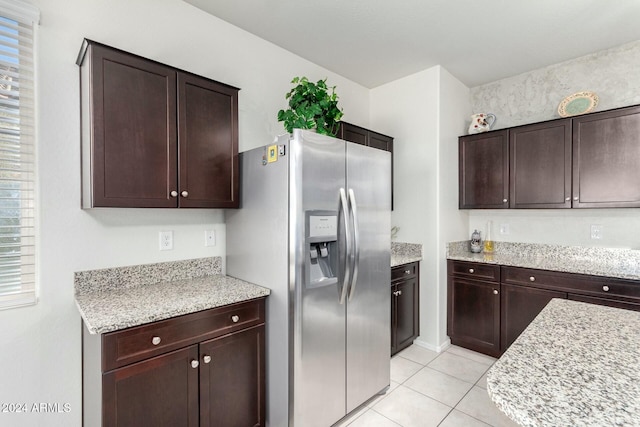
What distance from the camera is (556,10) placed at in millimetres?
2205

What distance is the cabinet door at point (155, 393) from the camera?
4.35ft

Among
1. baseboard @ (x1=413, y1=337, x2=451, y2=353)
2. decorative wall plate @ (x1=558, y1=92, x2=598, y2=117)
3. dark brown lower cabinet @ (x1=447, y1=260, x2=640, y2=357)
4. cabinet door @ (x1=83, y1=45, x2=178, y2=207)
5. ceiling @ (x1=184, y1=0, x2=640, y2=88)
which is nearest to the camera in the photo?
Answer: cabinet door @ (x1=83, y1=45, x2=178, y2=207)

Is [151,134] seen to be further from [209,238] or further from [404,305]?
[404,305]

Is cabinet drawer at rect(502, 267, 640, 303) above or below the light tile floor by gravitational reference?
above

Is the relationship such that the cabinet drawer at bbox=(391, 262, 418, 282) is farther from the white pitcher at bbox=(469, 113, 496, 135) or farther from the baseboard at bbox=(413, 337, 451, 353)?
the white pitcher at bbox=(469, 113, 496, 135)

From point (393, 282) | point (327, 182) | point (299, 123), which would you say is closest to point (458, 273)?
point (393, 282)

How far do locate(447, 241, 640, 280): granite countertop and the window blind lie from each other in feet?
10.7

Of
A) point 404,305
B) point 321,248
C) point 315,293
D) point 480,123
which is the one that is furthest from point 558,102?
point 315,293

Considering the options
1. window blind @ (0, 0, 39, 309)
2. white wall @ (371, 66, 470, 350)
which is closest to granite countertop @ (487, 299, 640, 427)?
white wall @ (371, 66, 470, 350)

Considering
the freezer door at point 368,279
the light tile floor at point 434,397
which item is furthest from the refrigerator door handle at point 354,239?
the light tile floor at point 434,397

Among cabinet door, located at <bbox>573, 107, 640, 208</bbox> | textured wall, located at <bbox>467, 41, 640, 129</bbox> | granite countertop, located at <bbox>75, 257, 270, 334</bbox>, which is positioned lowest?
granite countertop, located at <bbox>75, 257, 270, 334</bbox>

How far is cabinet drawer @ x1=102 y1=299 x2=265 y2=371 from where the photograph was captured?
1324 millimetres

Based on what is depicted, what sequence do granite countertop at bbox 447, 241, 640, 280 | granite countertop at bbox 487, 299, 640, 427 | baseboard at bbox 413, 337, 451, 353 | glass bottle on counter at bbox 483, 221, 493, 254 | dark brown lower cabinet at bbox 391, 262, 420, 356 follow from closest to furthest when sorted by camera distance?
granite countertop at bbox 487, 299, 640, 427 → granite countertop at bbox 447, 241, 640, 280 → dark brown lower cabinet at bbox 391, 262, 420, 356 → baseboard at bbox 413, 337, 451, 353 → glass bottle on counter at bbox 483, 221, 493, 254

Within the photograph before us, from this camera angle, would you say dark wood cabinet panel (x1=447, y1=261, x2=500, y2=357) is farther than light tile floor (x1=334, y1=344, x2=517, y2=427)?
Yes
